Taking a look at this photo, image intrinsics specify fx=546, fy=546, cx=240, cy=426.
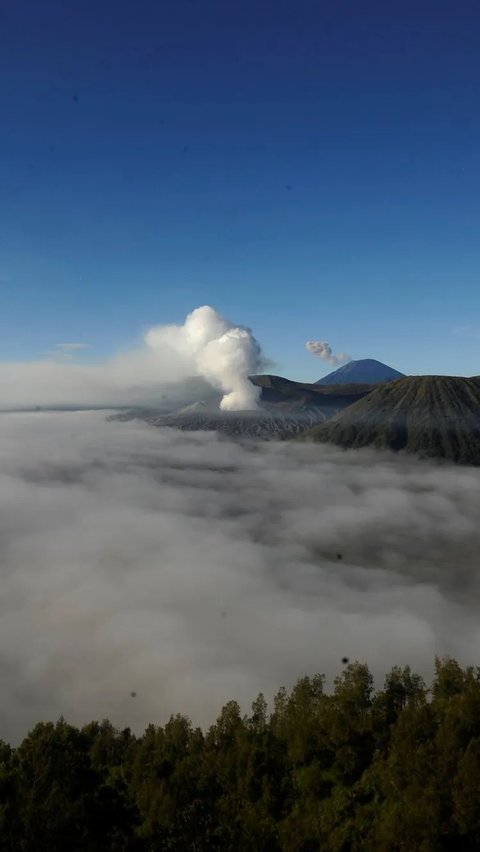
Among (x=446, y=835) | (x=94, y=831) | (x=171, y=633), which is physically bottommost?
Answer: (x=171, y=633)

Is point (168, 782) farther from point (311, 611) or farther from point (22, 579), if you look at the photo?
point (22, 579)

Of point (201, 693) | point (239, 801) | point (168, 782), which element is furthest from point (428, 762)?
point (201, 693)

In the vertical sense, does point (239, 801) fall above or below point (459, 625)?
above

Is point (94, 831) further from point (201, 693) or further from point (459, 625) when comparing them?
point (459, 625)

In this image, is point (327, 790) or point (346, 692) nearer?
point (327, 790)

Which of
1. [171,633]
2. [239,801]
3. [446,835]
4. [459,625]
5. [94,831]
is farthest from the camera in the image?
[459,625]

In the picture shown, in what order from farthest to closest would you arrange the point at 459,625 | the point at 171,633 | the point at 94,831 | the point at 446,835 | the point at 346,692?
the point at 459,625 < the point at 171,633 < the point at 346,692 < the point at 94,831 < the point at 446,835

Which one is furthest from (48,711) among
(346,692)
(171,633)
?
(346,692)
